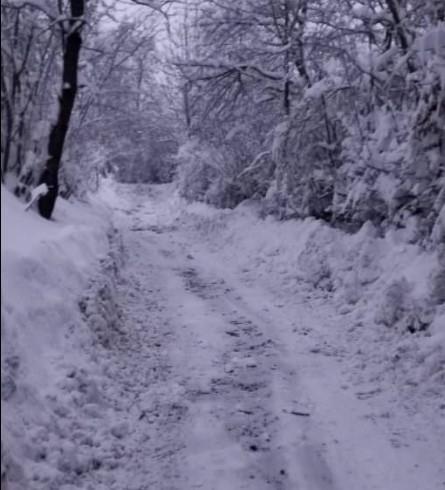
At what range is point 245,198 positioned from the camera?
22078 mm

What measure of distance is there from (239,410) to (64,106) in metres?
6.09

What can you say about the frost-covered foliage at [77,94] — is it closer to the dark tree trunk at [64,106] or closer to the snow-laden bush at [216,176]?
the dark tree trunk at [64,106]

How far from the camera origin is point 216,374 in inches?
286

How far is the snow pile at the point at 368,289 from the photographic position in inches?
284

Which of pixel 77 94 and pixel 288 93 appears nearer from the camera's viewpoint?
pixel 77 94

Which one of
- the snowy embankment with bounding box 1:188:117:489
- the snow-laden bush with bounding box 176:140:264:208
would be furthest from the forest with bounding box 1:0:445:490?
the snow-laden bush with bounding box 176:140:264:208

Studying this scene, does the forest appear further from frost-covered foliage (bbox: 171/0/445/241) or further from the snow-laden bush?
the snow-laden bush

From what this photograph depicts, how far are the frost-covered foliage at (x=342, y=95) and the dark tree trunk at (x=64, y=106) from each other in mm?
4081


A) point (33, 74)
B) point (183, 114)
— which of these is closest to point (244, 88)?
point (33, 74)

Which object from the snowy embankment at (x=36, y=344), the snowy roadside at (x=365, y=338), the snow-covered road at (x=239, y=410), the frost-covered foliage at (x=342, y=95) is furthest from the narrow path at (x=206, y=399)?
the frost-covered foliage at (x=342, y=95)

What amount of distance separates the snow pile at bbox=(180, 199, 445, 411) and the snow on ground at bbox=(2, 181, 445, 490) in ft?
0.11

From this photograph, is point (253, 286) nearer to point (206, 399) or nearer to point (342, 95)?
point (342, 95)

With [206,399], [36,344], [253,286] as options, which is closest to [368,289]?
[253,286]

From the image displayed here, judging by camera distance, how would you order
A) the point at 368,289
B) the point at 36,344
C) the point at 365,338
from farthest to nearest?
the point at 368,289, the point at 365,338, the point at 36,344
